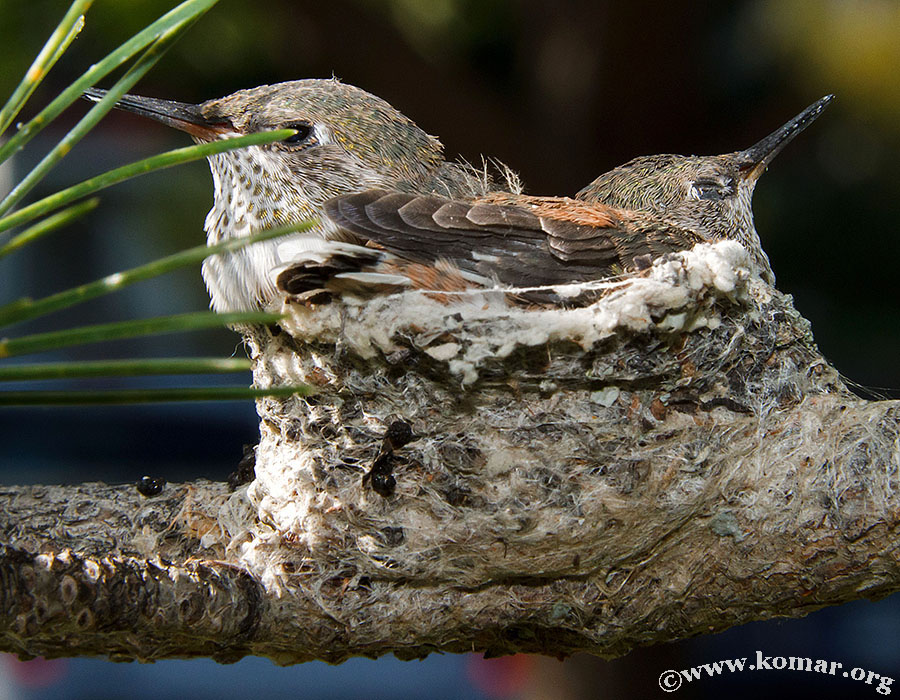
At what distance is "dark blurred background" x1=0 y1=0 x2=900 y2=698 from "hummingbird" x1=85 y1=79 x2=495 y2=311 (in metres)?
1.45

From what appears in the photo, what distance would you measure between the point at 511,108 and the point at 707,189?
1.61 m

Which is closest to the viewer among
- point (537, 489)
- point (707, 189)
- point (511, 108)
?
point (537, 489)

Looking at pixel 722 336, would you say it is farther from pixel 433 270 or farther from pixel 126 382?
pixel 126 382

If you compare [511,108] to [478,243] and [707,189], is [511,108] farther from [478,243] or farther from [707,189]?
[478,243]

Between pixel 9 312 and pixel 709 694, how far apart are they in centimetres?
486

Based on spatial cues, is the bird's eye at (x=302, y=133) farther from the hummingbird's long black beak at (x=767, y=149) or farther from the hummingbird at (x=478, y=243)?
the hummingbird's long black beak at (x=767, y=149)

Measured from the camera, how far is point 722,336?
2.04 meters

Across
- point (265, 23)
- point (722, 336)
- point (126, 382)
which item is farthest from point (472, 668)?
point (265, 23)

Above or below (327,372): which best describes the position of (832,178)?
above

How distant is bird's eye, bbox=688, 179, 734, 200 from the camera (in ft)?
9.74

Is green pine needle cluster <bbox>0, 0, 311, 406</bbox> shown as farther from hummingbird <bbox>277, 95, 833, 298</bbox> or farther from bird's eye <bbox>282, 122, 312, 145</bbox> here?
bird's eye <bbox>282, 122, 312, 145</bbox>

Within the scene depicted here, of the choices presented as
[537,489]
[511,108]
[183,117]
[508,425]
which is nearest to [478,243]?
[508,425]

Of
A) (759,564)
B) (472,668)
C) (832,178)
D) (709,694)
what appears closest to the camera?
(759,564)

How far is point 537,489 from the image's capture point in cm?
191
